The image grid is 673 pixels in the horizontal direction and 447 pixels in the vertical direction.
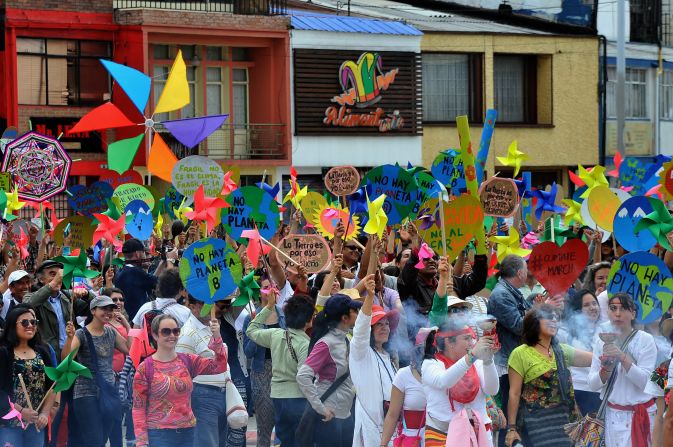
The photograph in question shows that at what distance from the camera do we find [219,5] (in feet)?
107

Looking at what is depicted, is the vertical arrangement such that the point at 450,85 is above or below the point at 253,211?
above

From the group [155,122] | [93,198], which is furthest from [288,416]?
[155,122]

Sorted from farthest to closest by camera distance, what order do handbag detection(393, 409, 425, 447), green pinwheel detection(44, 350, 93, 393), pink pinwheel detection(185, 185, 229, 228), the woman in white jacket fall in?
pink pinwheel detection(185, 185, 229, 228)
green pinwheel detection(44, 350, 93, 393)
the woman in white jacket
handbag detection(393, 409, 425, 447)

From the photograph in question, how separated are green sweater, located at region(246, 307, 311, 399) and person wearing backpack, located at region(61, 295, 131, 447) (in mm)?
1353

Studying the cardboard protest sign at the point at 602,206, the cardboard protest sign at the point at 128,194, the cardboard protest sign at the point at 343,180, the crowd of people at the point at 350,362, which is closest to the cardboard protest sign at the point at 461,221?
the crowd of people at the point at 350,362

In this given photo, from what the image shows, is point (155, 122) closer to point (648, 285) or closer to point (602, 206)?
point (602, 206)

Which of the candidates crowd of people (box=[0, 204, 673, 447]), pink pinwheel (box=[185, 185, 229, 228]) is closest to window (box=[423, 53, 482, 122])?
pink pinwheel (box=[185, 185, 229, 228])

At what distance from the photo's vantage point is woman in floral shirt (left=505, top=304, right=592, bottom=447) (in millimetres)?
8875

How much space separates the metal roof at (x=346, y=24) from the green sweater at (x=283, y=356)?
2262 centimetres

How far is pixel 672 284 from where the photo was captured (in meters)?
9.43

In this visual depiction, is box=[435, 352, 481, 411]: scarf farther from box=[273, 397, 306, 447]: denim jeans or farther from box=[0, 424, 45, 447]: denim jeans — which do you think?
box=[0, 424, 45, 447]: denim jeans

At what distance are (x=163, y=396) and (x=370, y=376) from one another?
135 cm

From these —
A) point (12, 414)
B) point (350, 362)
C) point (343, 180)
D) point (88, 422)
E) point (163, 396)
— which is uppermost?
point (343, 180)

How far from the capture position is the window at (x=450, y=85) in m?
35.4
